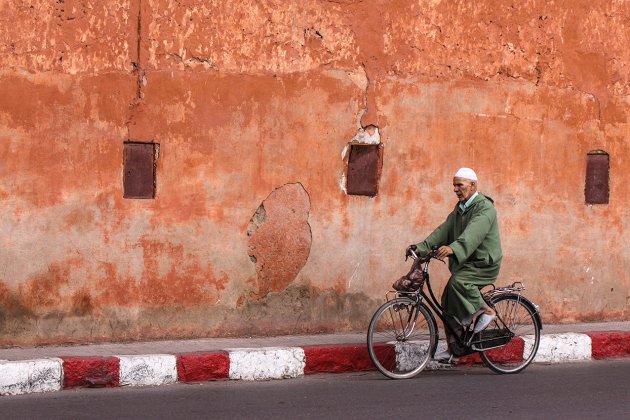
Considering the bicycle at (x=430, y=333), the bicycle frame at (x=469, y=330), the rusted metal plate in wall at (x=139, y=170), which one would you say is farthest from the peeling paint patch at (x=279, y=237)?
the bicycle frame at (x=469, y=330)

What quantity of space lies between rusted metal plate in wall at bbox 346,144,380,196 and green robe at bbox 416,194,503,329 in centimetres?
122

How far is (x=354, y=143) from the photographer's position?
29.7 feet

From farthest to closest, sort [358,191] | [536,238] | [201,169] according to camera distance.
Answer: [536,238], [358,191], [201,169]

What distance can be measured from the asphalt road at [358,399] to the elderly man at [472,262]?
42 cm

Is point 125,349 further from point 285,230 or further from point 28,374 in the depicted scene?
point 285,230

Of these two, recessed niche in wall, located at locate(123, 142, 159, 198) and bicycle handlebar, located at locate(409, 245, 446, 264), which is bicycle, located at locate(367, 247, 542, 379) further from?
recessed niche in wall, located at locate(123, 142, 159, 198)

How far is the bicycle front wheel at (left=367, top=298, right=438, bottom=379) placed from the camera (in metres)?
7.72

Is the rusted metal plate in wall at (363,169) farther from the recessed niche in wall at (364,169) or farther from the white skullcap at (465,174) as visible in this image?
the white skullcap at (465,174)

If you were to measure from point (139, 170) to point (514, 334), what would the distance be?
290 cm

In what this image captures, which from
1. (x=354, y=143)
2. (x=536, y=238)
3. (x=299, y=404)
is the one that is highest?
(x=354, y=143)

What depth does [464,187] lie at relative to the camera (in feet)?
26.0

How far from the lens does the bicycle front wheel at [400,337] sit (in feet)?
25.3

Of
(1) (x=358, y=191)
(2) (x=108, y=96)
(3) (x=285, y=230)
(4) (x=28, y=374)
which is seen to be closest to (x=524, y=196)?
(1) (x=358, y=191)

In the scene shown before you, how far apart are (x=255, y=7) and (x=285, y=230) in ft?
5.53
